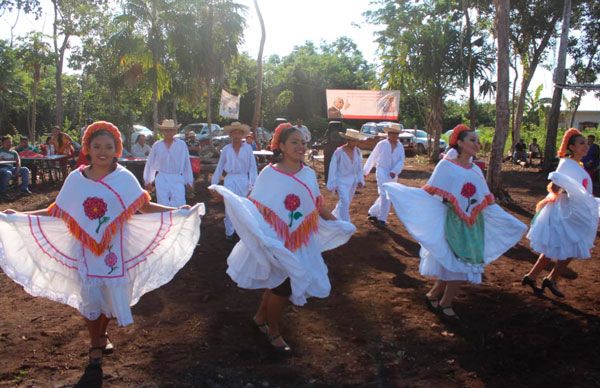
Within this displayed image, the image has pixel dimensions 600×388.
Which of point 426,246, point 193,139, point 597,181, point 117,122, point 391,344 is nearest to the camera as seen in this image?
point 391,344

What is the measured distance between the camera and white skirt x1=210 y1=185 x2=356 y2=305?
3.96 meters

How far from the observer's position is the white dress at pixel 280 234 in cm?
400

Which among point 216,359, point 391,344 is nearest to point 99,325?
point 216,359

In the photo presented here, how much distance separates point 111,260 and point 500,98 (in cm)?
968

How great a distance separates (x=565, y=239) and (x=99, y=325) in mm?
4645

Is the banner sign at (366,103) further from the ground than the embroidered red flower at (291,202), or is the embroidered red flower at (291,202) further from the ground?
the banner sign at (366,103)

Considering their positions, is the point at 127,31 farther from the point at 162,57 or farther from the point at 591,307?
the point at 591,307

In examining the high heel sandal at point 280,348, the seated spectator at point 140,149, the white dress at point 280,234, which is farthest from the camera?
the seated spectator at point 140,149

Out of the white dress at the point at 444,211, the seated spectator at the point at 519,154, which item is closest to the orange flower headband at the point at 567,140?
the white dress at the point at 444,211

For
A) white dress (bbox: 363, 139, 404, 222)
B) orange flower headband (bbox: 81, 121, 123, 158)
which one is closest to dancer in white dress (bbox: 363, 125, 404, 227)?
white dress (bbox: 363, 139, 404, 222)

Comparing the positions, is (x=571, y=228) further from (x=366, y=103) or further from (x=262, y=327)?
(x=366, y=103)

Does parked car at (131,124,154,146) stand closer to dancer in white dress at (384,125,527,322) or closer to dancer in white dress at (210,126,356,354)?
dancer in white dress at (384,125,527,322)

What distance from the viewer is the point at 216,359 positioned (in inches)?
164

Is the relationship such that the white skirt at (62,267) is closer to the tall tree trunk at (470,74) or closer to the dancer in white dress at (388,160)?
the dancer in white dress at (388,160)
